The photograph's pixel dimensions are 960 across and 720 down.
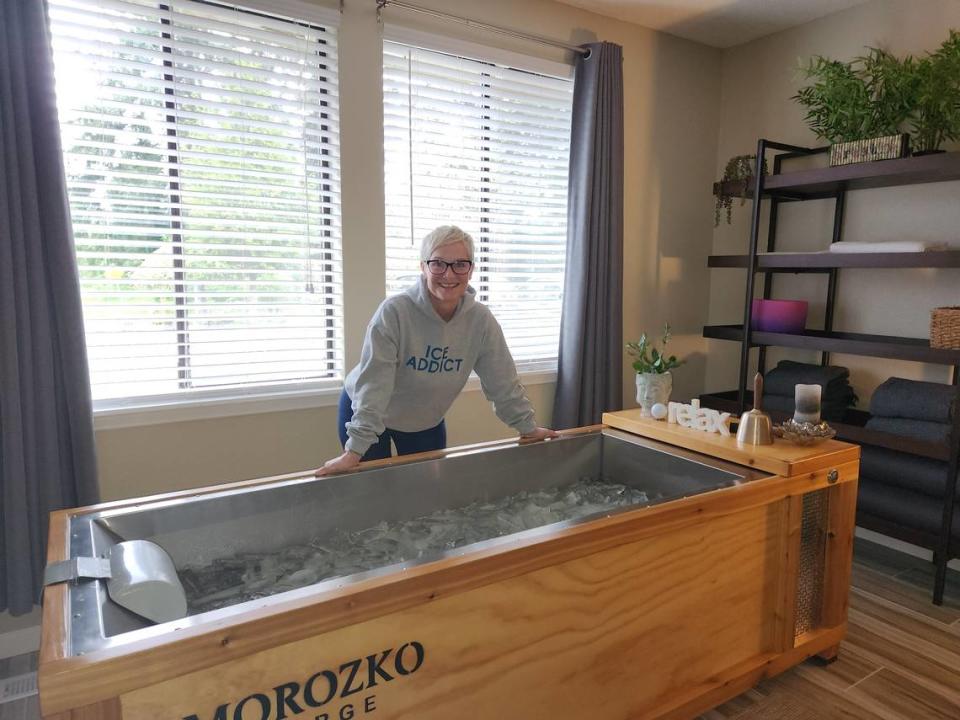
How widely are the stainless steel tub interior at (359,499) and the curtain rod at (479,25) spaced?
1806mm

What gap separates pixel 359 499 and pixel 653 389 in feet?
3.58

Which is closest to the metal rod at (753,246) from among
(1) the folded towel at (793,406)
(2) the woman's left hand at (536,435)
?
(1) the folded towel at (793,406)

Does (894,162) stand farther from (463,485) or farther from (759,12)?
(463,485)

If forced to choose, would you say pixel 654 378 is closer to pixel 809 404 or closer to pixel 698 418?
pixel 698 418

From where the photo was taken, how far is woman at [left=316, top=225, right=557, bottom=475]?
6.05 feet

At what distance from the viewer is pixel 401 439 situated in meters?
2.15

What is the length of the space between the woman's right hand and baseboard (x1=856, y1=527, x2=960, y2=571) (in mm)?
2294

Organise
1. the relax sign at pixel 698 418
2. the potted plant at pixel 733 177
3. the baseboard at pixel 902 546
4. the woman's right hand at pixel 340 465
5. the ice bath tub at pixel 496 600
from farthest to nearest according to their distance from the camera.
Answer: the potted plant at pixel 733 177 → the baseboard at pixel 902 546 → the relax sign at pixel 698 418 → the woman's right hand at pixel 340 465 → the ice bath tub at pixel 496 600

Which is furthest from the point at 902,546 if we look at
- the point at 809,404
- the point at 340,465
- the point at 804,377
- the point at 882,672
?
the point at 340,465

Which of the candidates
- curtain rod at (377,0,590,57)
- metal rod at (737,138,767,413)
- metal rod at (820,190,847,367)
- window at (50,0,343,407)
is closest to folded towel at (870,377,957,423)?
metal rod at (820,190,847,367)

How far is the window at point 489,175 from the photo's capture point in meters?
2.72

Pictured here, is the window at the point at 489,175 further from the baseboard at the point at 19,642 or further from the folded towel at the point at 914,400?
the baseboard at the point at 19,642

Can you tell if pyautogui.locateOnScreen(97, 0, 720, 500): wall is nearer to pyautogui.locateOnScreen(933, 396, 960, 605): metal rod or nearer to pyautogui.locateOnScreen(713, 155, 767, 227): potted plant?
pyautogui.locateOnScreen(713, 155, 767, 227): potted plant

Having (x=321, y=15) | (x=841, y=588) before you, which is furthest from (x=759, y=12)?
(x=841, y=588)
